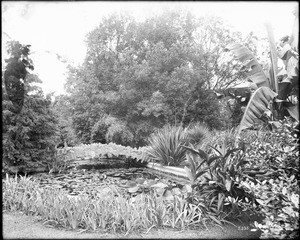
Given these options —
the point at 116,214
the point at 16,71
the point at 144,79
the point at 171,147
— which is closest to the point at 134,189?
the point at 116,214

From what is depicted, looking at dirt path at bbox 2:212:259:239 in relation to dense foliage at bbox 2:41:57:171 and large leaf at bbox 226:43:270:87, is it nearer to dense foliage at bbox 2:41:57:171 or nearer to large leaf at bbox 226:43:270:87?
dense foliage at bbox 2:41:57:171

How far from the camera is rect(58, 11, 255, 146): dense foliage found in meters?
9.68

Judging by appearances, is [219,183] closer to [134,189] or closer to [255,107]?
[134,189]

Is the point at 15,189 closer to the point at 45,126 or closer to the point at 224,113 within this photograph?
the point at 45,126

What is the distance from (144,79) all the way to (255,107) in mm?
5948

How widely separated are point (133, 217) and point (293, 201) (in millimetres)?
1327

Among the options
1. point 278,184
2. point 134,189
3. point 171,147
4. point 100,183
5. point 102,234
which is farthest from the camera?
point 171,147

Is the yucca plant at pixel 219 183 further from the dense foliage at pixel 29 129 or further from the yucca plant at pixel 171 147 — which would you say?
the dense foliage at pixel 29 129

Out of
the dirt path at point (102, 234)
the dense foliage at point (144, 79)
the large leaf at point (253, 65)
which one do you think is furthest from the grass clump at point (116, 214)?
the dense foliage at point (144, 79)

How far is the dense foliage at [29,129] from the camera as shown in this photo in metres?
4.36

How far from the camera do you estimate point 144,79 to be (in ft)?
32.4

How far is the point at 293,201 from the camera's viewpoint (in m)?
1.69

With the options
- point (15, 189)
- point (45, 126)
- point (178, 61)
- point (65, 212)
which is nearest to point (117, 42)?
point (178, 61)

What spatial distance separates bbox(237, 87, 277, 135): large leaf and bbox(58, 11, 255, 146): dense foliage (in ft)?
16.3
